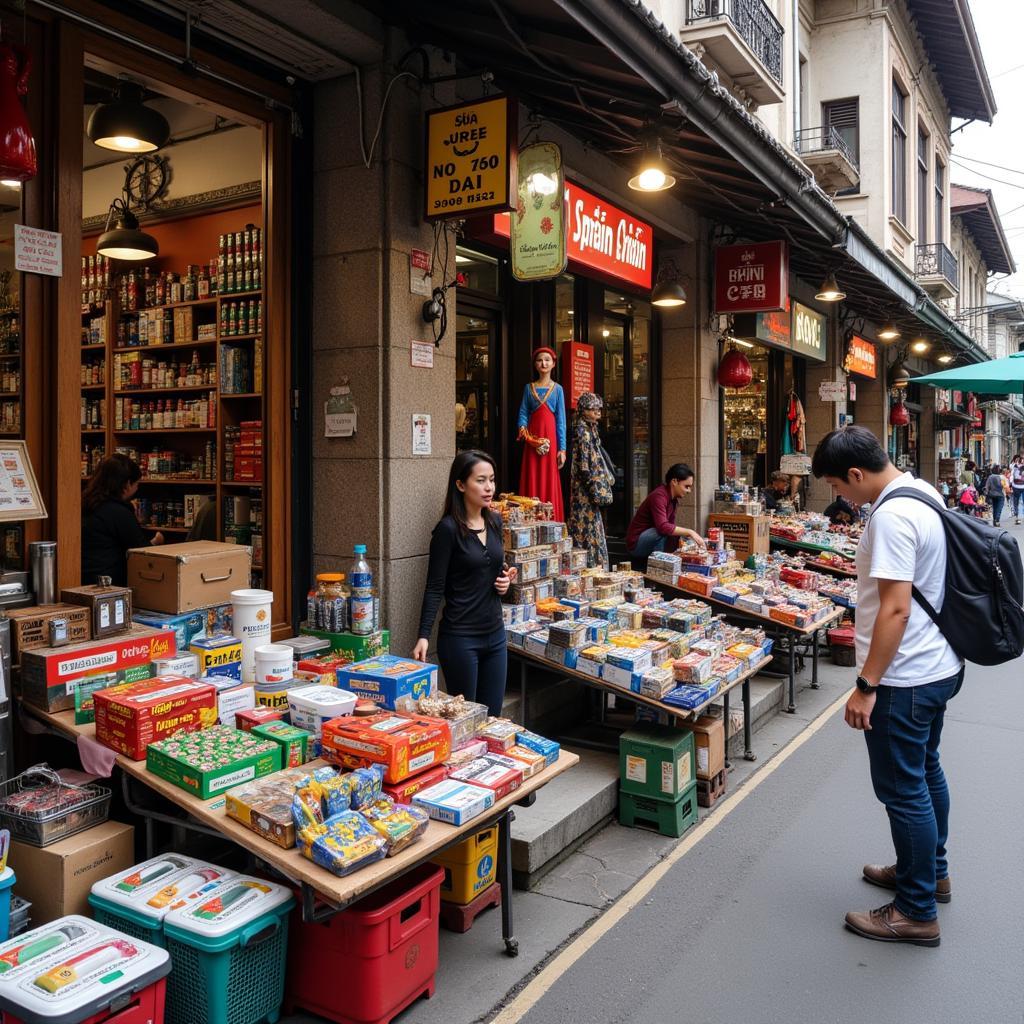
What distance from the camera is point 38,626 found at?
391cm

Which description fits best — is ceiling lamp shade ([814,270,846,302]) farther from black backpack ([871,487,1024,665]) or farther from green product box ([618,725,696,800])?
black backpack ([871,487,1024,665])

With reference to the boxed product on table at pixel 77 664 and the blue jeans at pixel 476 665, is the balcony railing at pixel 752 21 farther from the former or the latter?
the boxed product on table at pixel 77 664

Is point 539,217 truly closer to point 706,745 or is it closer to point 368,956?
point 706,745

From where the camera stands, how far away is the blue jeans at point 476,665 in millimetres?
5086

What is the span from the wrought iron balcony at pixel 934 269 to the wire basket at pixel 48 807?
22474 mm

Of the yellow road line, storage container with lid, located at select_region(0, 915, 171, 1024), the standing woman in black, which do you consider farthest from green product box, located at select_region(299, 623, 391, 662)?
storage container with lid, located at select_region(0, 915, 171, 1024)

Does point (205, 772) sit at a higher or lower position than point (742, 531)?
lower

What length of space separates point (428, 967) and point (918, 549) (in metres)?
2.71

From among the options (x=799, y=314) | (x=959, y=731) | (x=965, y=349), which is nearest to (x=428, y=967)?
(x=959, y=731)

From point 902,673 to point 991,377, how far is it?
15.2 feet

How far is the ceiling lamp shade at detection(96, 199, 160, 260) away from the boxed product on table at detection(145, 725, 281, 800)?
223 inches

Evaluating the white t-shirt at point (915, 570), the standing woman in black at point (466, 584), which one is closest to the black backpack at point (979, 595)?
the white t-shirt at point (915, 570)

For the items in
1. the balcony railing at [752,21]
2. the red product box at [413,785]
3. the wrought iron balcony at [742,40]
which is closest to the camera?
the red product box at [413,785]

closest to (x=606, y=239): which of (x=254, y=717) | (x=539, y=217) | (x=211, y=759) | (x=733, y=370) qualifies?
(x=539, y=217)
